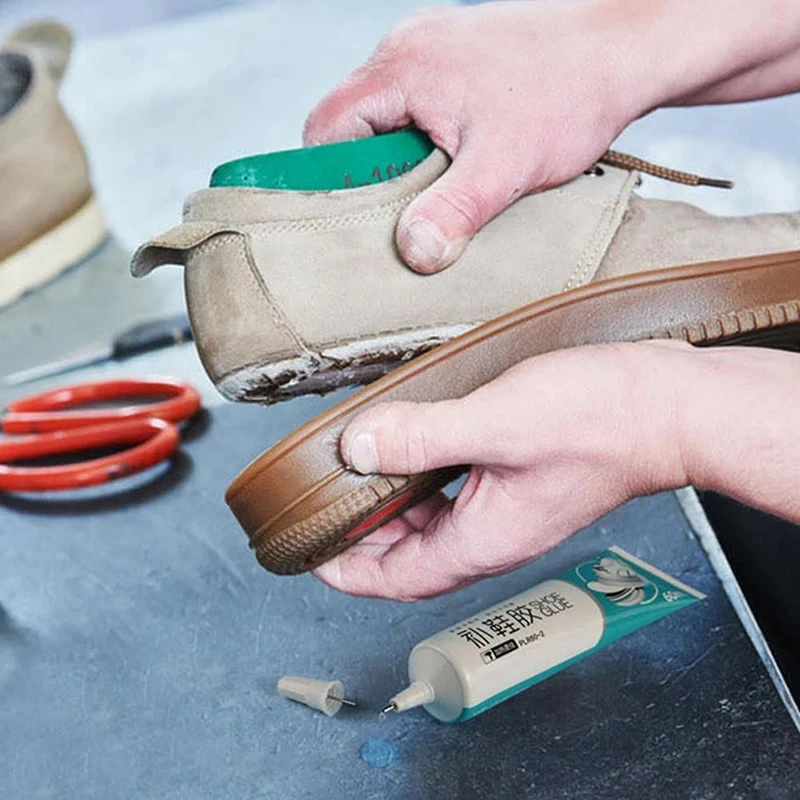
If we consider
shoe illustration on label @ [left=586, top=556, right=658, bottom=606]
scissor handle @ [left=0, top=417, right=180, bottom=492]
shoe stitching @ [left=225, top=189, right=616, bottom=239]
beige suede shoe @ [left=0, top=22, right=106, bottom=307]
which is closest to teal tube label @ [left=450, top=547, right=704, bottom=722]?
shoe illustration on label @ [left=586, top=556, right=658, bottom=606]

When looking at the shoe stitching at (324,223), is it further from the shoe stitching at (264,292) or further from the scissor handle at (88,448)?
the scissor handle at (88,448)

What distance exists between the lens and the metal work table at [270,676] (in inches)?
24.3

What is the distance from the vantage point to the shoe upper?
4.20 feet

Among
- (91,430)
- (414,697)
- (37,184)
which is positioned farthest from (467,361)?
(37,184)

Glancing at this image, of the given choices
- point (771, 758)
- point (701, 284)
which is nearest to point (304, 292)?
point (701, 284)

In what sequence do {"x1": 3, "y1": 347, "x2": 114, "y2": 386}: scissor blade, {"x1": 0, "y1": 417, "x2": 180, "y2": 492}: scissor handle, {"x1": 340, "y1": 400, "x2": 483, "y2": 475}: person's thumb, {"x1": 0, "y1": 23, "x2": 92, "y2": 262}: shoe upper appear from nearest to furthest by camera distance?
1. {"x1": 340, "y1": 400, "x2": 483, "y2": 475}: person's thumb
2. {"x1": 0, "y1": 417, "x2": 180, "y2": 492}: scissor handle
3. {"x1": 3, "y1": 347, "x2": 114, "y2": 386}: scissor blade
4. {"x1": 0, "y1": 23, "x2": 92, "y2": 262}: shoe upper

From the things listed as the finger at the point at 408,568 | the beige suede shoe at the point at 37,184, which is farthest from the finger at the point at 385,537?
the beige suede shoe at the point at 37,184

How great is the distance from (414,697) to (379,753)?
0.10 feet

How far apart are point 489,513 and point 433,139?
0.71 ft

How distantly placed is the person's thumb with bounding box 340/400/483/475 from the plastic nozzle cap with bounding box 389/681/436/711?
0.12 metres

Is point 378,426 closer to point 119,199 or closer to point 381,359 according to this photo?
point 381,359

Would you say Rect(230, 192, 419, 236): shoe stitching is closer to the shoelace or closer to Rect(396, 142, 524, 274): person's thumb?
Rect(396, 142, 524, 274): person's thumb

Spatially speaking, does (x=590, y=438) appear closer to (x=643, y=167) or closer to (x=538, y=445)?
(x=538, y=445)

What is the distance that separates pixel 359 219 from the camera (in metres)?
0.67
